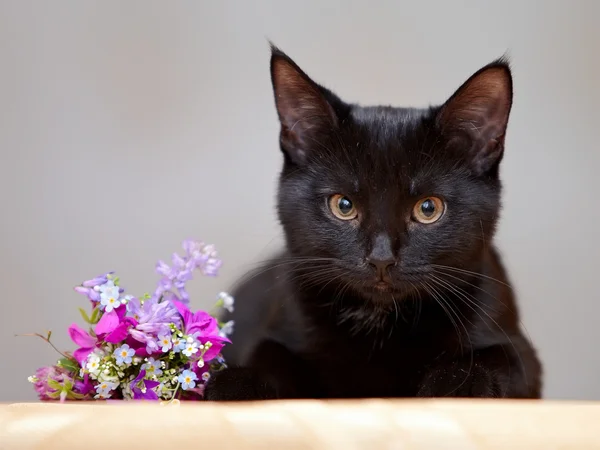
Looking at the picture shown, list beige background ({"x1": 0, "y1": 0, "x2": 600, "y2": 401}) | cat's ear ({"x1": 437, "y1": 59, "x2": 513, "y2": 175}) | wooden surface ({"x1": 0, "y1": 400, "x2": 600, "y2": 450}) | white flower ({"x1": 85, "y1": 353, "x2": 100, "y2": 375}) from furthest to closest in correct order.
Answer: beige background ({"x1": 0, "y1": 0, "x2": 600, "y2": 401}) → cat's ear ({"x1": 437, "y1": 59, "x2": 513, "y2": 175}) → white flower ({"x1": 85, "y1": 353, "x2": 100, "y2": 375}) → wooden surface ({"x1": 0, "y1": 400, "x2": 600, "y2": 450})

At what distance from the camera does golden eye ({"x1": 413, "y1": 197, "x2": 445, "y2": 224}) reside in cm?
121

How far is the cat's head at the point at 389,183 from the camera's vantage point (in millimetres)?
1180

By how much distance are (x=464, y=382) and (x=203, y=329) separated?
0.43 meters

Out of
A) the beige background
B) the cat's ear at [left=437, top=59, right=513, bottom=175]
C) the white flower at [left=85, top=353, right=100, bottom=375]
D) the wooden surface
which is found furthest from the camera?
the beige background

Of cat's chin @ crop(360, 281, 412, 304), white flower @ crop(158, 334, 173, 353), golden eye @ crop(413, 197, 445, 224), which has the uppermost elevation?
golden eye @ crop(413, 197, 445, 224)

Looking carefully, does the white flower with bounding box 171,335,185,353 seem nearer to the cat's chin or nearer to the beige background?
the cat's chin

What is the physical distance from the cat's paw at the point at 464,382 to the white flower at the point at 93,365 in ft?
1.68

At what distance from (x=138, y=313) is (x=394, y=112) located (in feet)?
1.99

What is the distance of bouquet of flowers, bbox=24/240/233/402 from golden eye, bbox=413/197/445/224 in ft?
1.29

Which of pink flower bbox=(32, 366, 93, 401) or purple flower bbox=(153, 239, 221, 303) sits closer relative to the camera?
pink flower bbox=(32, 366, 93, 401)

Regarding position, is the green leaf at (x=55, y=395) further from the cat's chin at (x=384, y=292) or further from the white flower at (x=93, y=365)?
the cat's chin at (x=384, y=292)

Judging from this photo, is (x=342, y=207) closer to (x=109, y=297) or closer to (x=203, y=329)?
(x=203, y=329)

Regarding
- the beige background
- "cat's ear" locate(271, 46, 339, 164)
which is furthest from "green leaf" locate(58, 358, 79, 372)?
the beige background

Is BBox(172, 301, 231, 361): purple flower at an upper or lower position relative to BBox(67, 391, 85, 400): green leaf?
upper
